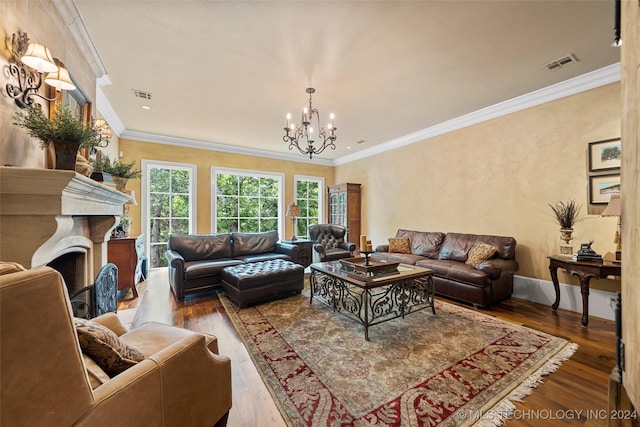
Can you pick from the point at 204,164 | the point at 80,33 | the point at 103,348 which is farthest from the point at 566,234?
the point at 204,164

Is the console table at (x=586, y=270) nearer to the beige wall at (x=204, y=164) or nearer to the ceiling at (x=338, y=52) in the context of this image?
the ceiling at (x=338, y=52)

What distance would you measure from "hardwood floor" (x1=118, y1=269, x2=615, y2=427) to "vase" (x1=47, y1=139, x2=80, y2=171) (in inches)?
67.2

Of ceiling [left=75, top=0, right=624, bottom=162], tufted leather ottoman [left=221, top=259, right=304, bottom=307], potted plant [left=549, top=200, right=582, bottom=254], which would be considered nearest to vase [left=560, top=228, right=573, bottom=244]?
potted plant [left=549, top=200, right=582, bottom=254]

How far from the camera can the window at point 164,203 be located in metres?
4.91

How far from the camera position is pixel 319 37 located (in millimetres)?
2207

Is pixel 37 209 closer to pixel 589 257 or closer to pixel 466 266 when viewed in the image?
pixel 466 266

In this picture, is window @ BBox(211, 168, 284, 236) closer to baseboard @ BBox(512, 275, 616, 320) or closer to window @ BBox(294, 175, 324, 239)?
window @ BBox(294, 175, 324, 239)

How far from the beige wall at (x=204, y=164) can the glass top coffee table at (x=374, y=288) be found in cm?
337

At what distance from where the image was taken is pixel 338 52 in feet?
7.90

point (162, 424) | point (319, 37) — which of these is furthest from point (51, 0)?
point (162, 424)

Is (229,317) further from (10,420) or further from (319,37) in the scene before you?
(319,37)

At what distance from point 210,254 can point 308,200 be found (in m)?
3.30

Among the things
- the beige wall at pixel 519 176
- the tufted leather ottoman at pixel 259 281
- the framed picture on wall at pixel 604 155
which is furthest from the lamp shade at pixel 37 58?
the framed picture on wall at pixel 604 155

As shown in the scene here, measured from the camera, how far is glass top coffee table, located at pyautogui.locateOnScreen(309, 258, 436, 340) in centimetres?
259
